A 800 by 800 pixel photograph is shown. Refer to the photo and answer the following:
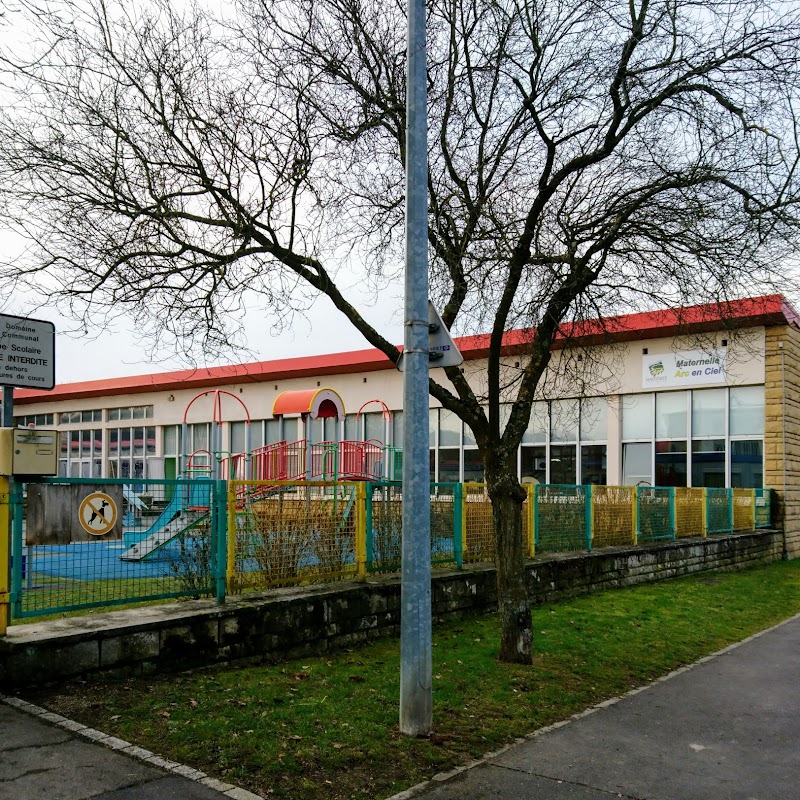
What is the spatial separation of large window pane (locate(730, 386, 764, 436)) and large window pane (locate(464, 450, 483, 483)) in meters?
8.20

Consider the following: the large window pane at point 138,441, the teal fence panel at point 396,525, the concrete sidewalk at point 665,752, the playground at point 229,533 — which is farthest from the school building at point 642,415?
the concrete sidewalk at point 665,752

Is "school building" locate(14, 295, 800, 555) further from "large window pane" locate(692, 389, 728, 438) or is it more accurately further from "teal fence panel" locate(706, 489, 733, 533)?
"teal fence panel" locate(706, 489, 733, 533)

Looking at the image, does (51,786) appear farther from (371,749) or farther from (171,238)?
(171,238)

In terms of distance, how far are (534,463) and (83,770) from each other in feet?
74.3

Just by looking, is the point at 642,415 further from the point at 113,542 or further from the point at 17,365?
the point at 17,365

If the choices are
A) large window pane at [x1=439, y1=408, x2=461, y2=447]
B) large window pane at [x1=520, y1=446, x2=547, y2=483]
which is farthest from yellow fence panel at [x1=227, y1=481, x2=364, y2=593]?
large window pane at [x1=439, y1=408, x2=461, y2=447]

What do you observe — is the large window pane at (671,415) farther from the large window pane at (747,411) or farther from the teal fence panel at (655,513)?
the teal fence panel at (655,513)

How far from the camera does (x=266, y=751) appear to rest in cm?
529

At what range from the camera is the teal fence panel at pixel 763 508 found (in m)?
21.9

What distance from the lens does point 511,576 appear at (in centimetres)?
831

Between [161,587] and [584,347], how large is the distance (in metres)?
5.48

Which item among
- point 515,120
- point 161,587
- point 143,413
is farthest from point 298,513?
point 143,413

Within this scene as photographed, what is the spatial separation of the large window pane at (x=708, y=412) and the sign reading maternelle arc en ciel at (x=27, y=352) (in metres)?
19.8

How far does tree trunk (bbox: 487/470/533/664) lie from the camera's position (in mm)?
8219
